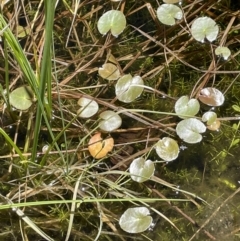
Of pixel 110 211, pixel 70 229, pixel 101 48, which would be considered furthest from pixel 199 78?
pixel 70 229

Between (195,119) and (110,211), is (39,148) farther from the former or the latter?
(195,119)

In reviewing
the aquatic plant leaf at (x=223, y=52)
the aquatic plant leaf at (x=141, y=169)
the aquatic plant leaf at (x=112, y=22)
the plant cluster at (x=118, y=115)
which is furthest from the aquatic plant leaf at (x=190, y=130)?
the aquatic plant leaf at (x=112, y=22)

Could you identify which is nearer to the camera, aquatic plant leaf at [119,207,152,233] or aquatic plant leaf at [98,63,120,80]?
aquatic plant leaf at [119,207,152,233]

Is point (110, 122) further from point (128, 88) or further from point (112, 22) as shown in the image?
point (112, 22)

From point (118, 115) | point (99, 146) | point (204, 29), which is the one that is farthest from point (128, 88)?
point (204, 29)

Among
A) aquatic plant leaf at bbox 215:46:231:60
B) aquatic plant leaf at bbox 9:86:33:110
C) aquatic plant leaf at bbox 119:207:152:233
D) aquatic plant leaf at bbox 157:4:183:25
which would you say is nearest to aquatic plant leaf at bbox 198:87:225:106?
aquatic plant leaf at bbox 215:46:231:60

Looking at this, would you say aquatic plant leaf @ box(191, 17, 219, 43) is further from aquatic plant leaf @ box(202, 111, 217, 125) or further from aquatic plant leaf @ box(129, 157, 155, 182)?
aquatic plant leaf @ box(129, 157, 155, 182)
